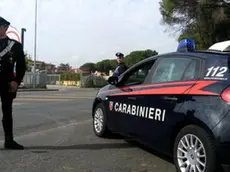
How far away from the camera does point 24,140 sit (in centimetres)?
733

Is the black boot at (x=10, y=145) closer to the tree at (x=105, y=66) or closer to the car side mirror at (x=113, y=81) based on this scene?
the car side mirror at (x=113, y=81)

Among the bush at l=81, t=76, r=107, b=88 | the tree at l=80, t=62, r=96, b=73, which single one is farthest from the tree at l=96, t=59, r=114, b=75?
the bush at l=81, t=76, r=107, b=88

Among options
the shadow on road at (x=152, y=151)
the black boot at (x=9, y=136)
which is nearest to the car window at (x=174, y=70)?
the shadow on road at (x=152, y=151)

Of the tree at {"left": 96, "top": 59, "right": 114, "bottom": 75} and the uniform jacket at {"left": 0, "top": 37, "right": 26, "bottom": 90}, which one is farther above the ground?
the tree at {"left": 96, "top": 59, "right": 114, "bottom": 75}

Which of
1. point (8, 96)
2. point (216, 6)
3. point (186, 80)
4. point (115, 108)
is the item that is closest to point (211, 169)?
point (186, 80)

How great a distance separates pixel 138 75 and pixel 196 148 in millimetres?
2110

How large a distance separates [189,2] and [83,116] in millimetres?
17096

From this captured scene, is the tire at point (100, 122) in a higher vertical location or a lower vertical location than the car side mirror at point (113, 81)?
lower

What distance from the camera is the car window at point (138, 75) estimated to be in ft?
20.5

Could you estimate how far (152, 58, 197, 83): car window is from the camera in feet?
16.9

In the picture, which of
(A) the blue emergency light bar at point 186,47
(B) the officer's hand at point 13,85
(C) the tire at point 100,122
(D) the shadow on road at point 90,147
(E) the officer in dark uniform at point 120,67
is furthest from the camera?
(E) the officer in dark uniform at point 120,67

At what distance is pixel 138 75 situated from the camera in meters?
6.52

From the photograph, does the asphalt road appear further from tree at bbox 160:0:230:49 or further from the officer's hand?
tree at bbox 160:0:230:49

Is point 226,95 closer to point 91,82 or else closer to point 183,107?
point 183,107
